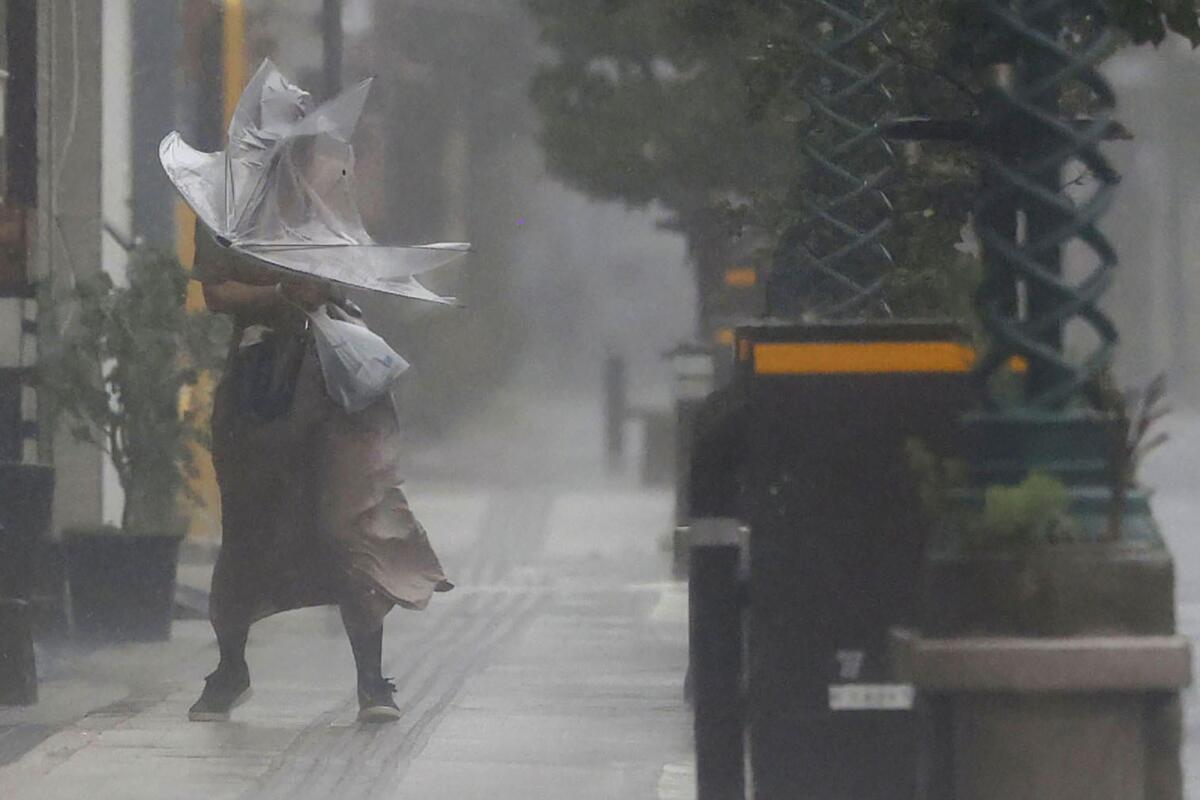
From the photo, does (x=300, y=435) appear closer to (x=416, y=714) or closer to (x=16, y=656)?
(x=416, y=714)

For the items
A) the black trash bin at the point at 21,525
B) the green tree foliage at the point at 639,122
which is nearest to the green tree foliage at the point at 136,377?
the black trash bin at the point at 21,525

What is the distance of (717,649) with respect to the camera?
6230 mm

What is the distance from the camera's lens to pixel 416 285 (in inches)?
398

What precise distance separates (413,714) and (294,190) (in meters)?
2.06

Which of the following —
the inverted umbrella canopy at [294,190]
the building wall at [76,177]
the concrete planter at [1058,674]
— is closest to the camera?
the concrete planter at [1058,674]

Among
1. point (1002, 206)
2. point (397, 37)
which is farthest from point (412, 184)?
point (1002, 206)

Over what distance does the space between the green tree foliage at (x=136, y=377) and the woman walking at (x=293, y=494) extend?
280cm

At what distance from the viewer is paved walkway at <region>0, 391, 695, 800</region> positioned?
8.03m

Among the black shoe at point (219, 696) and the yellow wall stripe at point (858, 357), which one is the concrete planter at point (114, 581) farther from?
the yellow wall stripe at point (858, 357)

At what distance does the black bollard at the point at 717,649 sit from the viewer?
6207mm

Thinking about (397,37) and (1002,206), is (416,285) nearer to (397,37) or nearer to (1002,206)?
(1002,206)

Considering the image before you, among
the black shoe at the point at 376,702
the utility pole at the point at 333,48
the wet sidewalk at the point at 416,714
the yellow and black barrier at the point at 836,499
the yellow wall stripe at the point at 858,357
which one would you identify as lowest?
the wet sidewalk at the point at 416,714

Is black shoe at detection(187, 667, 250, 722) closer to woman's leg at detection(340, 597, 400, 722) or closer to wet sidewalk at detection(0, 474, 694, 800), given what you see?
wet sidewalk at detection(0, 474, 694, 800)

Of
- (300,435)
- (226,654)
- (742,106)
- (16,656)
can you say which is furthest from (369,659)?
(742,106)
